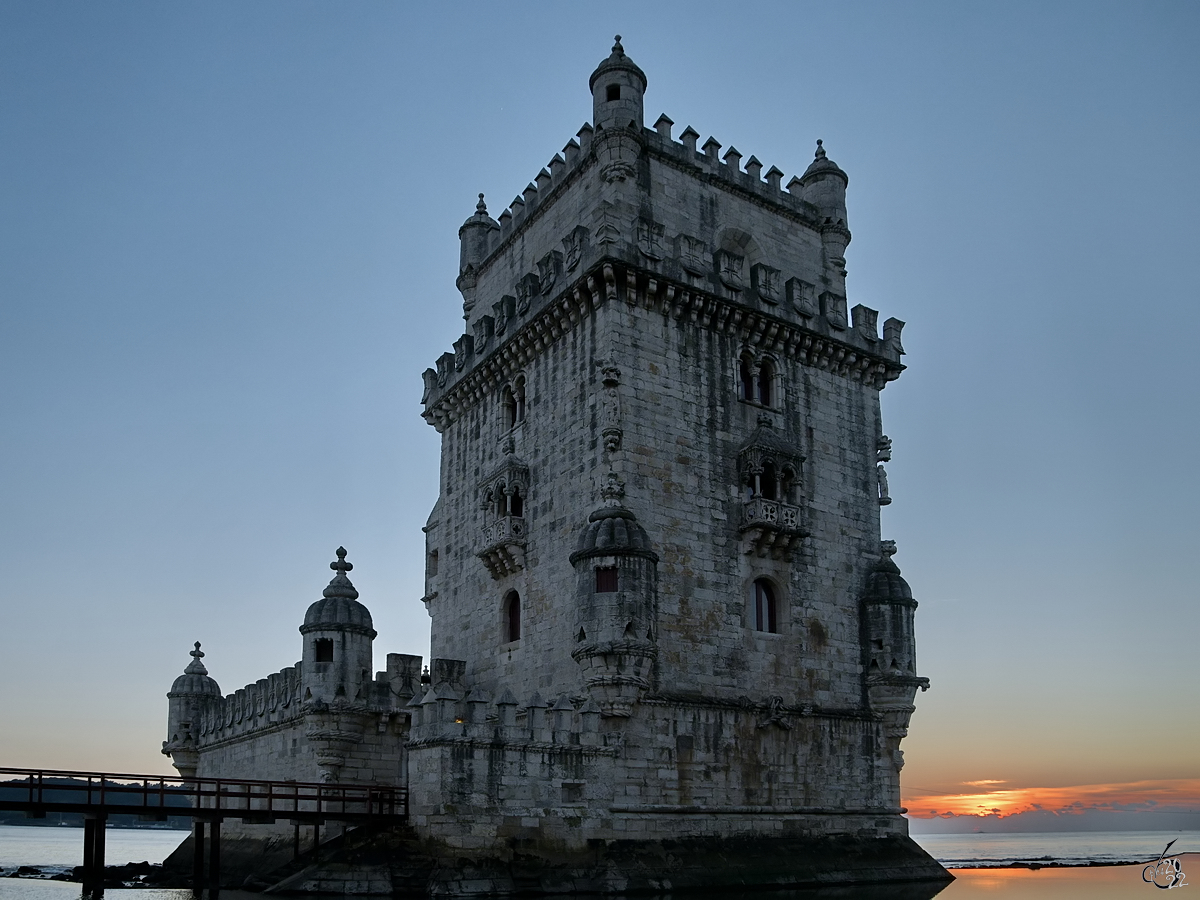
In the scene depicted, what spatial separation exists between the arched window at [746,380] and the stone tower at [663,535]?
0.43 feet

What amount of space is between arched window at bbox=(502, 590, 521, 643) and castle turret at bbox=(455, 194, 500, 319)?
12456 millimetres

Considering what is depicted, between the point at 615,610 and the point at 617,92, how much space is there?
16441 millimetres

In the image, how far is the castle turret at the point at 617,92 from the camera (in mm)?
34062

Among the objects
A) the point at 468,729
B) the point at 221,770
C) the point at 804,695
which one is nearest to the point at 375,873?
the point at 468,729

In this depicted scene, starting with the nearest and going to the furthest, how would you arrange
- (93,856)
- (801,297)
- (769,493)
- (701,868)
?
(701,868), (769,493), (93,856), (801,297)

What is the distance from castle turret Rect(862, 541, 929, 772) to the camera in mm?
33594

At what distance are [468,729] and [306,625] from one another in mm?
10461

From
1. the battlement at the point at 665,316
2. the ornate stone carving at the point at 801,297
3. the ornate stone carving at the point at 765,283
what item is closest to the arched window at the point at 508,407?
the battlement at the point at 665,316

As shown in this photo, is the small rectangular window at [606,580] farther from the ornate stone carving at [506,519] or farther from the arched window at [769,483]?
the arched window at [769,483]

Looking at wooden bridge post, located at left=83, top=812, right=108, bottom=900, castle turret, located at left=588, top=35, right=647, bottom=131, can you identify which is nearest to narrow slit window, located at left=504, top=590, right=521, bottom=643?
wooden bridge post, located at left=83, top=812, right=108, bottom=900

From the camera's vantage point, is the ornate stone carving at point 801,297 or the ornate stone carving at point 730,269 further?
the ornate stone carving at point 801,297

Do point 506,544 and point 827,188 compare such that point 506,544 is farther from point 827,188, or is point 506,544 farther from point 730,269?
point 827,188

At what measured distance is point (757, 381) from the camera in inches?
1356

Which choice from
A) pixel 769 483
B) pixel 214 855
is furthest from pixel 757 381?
pixel 214 855
